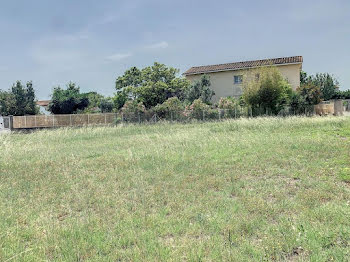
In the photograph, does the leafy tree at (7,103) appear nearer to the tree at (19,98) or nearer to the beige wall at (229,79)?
the tree at (19,98)

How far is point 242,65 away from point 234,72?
137cm

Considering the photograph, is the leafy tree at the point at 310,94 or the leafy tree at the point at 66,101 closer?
the leafy tree at the point at 310,94

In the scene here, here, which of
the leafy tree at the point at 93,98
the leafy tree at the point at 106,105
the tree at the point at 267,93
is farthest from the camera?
the leafy tree at the point at 93,98

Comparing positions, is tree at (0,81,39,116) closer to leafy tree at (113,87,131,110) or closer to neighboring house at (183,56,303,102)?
leafy tree at (113,87,131,110)

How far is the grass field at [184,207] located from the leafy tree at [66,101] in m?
29.3

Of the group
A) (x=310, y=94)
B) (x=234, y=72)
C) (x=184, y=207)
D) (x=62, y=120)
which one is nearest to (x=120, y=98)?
(x=62, y=120)

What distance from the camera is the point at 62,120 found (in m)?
28.9

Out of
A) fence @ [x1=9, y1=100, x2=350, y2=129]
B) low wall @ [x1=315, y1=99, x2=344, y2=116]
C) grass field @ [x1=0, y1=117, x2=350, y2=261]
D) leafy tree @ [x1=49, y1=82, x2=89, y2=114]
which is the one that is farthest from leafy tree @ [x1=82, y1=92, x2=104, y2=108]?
grass field @ [x1=0, y1=117, x2=350, y2=261]

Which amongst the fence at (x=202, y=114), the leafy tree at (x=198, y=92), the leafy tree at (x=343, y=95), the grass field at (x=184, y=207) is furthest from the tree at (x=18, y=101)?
the leafy tree at (x=343, y=95)

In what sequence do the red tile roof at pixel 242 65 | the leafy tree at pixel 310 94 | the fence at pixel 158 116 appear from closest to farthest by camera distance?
the leafy tree at pixel 310 94 → the fence at pixel 158 116 → the red tile roof at pixel 242 65

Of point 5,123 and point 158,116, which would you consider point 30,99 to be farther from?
point 158,116

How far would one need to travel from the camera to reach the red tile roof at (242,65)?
31720mm

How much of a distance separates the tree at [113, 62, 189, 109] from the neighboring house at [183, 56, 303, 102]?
5.23 meters

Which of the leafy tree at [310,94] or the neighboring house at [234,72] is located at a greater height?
the neighboring house at [234,72]
